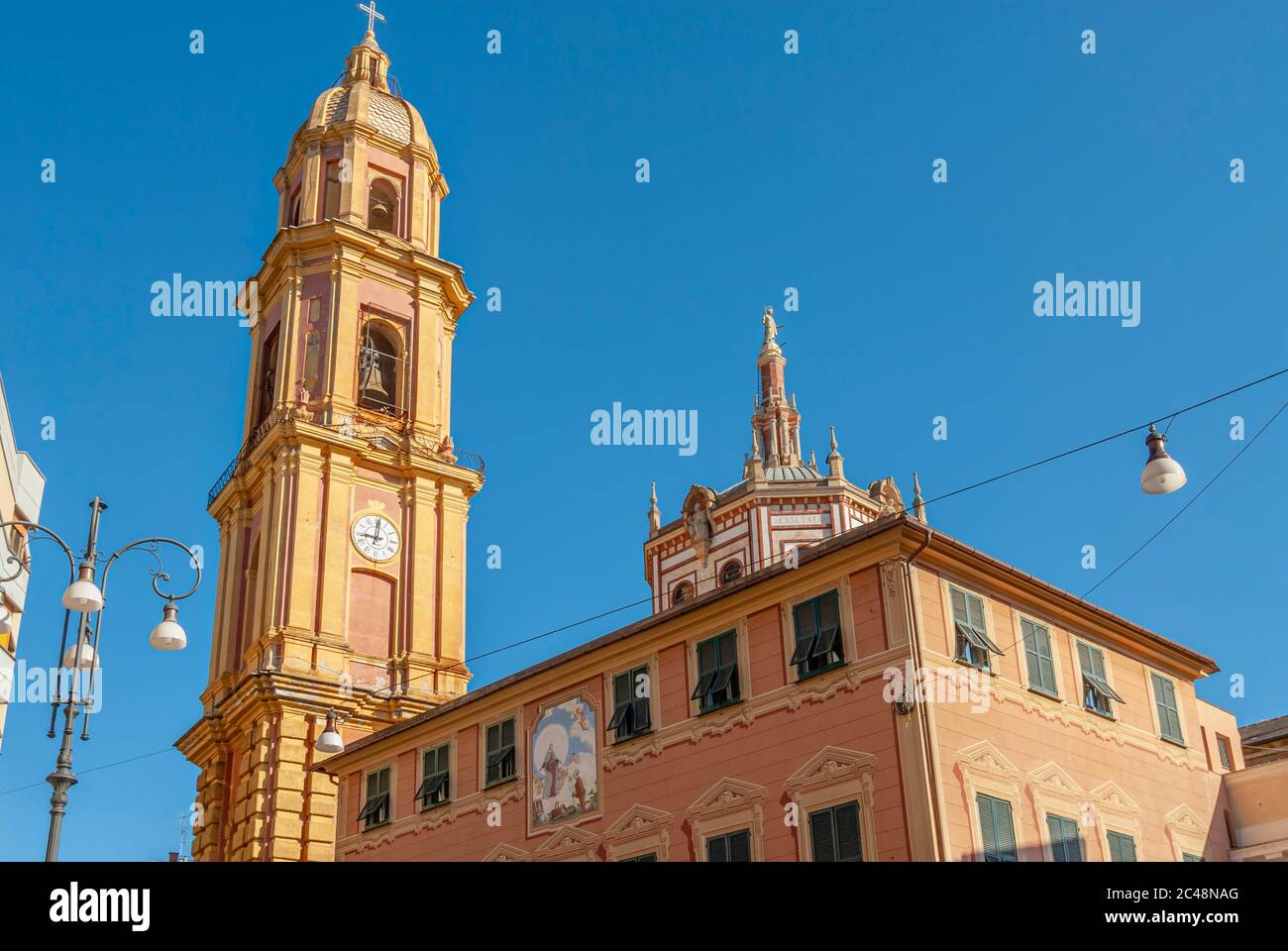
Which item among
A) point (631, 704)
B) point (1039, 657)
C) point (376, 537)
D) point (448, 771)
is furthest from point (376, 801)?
point (1039, 657)

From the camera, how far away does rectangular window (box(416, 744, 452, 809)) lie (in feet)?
99.2

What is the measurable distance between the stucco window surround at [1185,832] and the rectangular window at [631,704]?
10.1m

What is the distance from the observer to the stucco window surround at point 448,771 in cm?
3000

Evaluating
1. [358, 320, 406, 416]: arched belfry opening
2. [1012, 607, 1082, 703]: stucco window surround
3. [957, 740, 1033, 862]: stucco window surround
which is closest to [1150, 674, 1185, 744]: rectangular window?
[1012, 607, 1082, 703]: stucco window surround

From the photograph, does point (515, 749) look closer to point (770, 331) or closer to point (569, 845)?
point (569, 845)

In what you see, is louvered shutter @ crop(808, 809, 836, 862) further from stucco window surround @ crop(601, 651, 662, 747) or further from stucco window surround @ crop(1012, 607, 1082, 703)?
stucco window surround @ crop(1012, 607, 1082, 703)

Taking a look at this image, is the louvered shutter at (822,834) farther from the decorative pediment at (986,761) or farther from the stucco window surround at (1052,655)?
the stucco window surround at (1052,655)

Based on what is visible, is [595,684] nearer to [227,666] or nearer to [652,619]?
[652,619]

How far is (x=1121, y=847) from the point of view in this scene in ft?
82.2

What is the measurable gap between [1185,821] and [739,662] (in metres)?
9.62

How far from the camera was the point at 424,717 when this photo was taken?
3133 centimetres

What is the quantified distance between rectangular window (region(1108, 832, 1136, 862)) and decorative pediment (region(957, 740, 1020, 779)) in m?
2.95

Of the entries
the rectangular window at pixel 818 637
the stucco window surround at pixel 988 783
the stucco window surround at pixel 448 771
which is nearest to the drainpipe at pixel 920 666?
the stucco window surround at pixel 988 783
